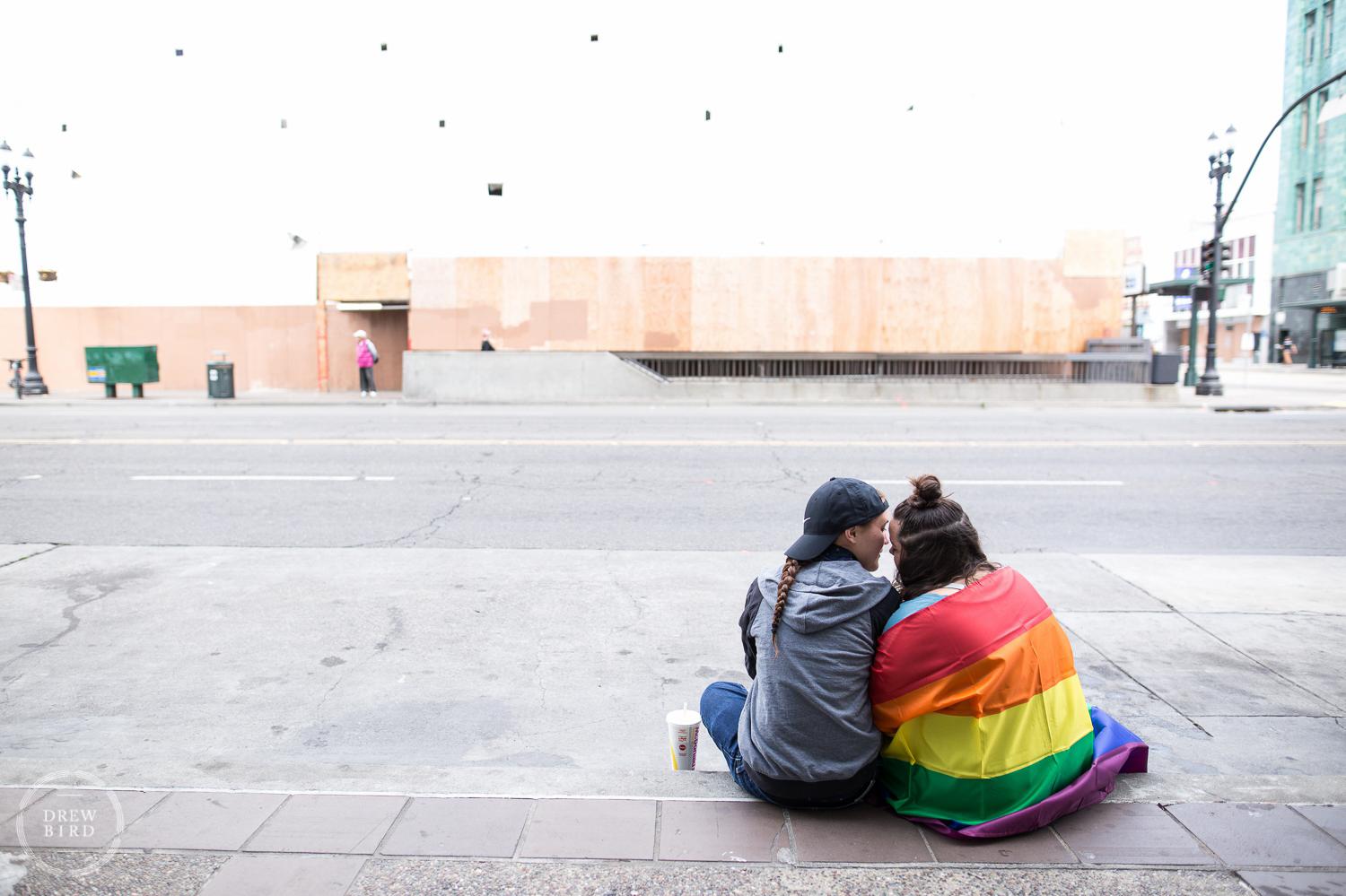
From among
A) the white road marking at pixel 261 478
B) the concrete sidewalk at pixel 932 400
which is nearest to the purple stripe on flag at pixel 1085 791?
the white road marking at pixel 261 478

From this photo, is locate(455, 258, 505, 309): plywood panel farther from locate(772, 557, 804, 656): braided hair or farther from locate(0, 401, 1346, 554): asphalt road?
locate(772, 557, 804, 656): braided hair

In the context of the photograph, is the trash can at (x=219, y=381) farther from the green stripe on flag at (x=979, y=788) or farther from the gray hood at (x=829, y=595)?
the green stripe on flag at (x=979, y=788)

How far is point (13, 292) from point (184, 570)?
26485 millimetres

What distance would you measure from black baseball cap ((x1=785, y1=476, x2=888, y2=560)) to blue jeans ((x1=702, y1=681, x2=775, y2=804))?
30.4 inches

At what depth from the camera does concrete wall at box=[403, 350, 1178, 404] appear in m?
21.4

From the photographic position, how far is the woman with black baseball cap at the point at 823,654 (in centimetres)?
275

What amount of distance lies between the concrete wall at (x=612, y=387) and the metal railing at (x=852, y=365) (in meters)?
1.57

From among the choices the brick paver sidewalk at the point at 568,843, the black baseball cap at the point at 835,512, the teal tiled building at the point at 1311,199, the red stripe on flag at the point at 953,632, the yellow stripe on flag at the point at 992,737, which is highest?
the teal tiled building at the point at 1311,199

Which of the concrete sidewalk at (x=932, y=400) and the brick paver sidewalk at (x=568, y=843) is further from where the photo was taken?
the concrete sidewalk at (x=932, y=400)

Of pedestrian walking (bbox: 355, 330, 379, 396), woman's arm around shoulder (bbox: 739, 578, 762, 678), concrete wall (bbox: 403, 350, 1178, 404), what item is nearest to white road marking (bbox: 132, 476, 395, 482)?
woman's arm around shoulder (bbox: 739, 578, 762, 678)

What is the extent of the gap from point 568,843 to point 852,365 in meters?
22.1

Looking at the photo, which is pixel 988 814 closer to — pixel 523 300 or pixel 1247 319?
pixel 523 300

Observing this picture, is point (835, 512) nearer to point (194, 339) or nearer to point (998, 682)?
point (998, 682)

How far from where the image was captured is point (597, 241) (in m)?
24.6
